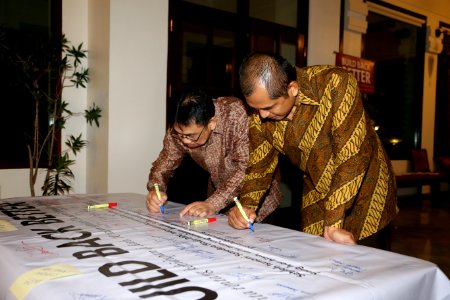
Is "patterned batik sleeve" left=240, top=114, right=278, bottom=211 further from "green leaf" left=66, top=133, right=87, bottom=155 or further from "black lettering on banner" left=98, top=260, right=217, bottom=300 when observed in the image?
"green leaf" left=66, top=133, right=87, bottom=155

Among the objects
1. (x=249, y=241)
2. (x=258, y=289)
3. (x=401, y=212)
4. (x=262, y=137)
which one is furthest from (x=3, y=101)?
(x=401, y=212)

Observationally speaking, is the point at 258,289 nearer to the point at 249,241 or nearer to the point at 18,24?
the point at 249,241

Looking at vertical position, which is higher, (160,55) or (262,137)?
(160,55)

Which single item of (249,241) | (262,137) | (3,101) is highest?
(3,101)

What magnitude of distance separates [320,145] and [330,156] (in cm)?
6

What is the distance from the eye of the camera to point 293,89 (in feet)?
4.55

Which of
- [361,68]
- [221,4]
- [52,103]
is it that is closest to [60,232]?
[52,103]

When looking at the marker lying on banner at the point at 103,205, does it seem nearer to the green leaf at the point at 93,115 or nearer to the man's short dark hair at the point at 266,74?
the man's short dark hair at the point at 266,74

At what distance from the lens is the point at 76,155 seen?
157 inches

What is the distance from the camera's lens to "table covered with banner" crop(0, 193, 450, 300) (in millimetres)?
858

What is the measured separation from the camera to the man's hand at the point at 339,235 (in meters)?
1.24

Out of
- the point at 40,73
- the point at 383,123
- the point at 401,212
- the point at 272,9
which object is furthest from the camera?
the point at 383,123

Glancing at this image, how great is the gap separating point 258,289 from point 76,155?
3471 millimetres

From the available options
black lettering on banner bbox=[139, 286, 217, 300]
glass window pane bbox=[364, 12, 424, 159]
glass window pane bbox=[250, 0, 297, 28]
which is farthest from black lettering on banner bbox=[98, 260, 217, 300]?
glass window pane bbox=[364, 12, 424, 159]
